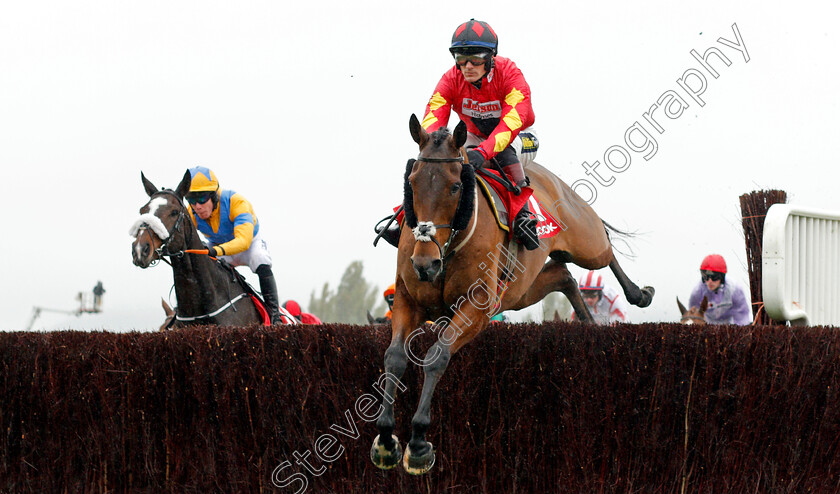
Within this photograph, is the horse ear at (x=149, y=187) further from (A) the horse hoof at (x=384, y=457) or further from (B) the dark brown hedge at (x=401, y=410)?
(A) the horse hoof at (x=384, y=457)

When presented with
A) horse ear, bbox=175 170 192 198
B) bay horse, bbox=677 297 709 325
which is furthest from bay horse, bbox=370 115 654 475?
bay horse, bbox=677 297 709 325

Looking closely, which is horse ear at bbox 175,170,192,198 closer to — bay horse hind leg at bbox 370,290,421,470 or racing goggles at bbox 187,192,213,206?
racing goggles at bbox 187,192,213,206

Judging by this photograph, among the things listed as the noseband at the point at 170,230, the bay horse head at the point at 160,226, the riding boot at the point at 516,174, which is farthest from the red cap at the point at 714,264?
the noseband at the point at 170,230

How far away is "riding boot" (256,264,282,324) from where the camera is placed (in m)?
9.34

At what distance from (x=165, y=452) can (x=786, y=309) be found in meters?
5.65

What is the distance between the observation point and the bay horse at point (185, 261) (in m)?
7.89

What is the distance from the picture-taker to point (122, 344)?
6219 mm

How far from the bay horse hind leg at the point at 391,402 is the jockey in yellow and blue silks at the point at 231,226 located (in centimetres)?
364

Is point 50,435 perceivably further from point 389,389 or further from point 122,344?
point 389,389

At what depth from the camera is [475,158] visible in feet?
19.5

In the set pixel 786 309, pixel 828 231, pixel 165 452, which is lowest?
pixel 165 452

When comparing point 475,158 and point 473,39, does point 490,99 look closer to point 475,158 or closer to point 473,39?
point 473,39

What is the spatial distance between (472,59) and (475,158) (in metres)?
0.82

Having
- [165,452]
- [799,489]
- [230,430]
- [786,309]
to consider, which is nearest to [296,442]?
[230,430]
